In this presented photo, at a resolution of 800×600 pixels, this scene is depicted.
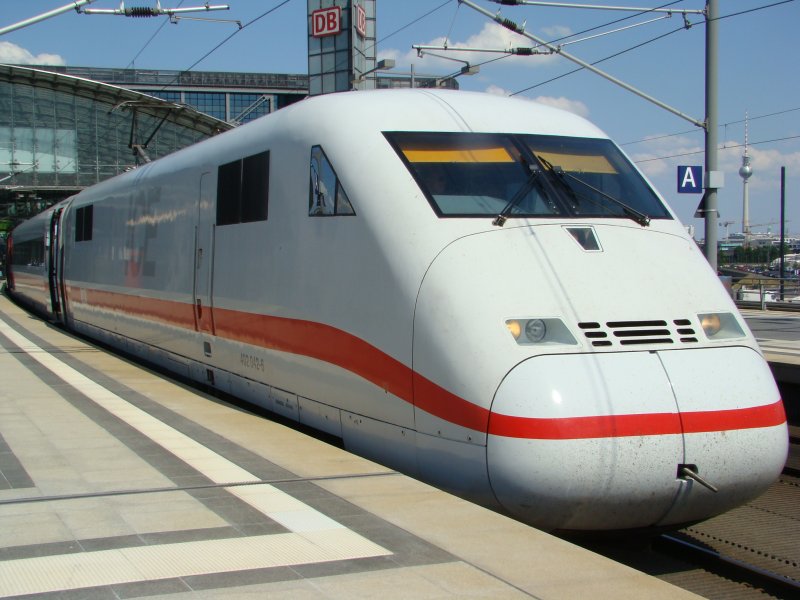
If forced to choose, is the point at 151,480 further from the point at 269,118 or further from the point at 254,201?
the point at 269,118

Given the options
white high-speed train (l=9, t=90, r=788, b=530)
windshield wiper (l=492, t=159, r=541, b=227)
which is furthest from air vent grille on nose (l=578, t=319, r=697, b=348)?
windshield wiper (l=492, t=159, r=541, b=227)

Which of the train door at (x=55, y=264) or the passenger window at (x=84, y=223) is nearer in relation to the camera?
the passenger window at (x=84, y=223)

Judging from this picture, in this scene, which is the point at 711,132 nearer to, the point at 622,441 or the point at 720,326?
the point at 720,326

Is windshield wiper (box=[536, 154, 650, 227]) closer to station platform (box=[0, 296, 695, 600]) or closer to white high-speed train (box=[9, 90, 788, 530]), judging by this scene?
white high-speed train (box=[9, 90, 788, 530])

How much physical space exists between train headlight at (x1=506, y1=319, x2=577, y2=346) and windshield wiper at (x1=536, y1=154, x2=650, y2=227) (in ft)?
5.23

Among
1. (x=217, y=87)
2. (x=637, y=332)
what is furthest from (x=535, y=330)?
(x=217, y=87)

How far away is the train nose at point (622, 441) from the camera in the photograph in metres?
4.90

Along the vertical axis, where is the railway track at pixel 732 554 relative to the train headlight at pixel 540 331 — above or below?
below

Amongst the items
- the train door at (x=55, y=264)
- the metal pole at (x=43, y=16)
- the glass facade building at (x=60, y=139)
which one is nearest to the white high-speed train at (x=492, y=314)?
the metal pole at (x=43, y=16)

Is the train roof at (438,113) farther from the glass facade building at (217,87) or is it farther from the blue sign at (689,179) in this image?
the glass facade building at (217,87)

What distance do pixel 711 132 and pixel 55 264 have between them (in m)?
14.6

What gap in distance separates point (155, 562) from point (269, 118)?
5147 mm

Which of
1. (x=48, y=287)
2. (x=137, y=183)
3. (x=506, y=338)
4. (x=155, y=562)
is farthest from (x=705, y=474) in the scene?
(x=48, y=287)

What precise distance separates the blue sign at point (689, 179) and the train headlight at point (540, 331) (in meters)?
12.3
